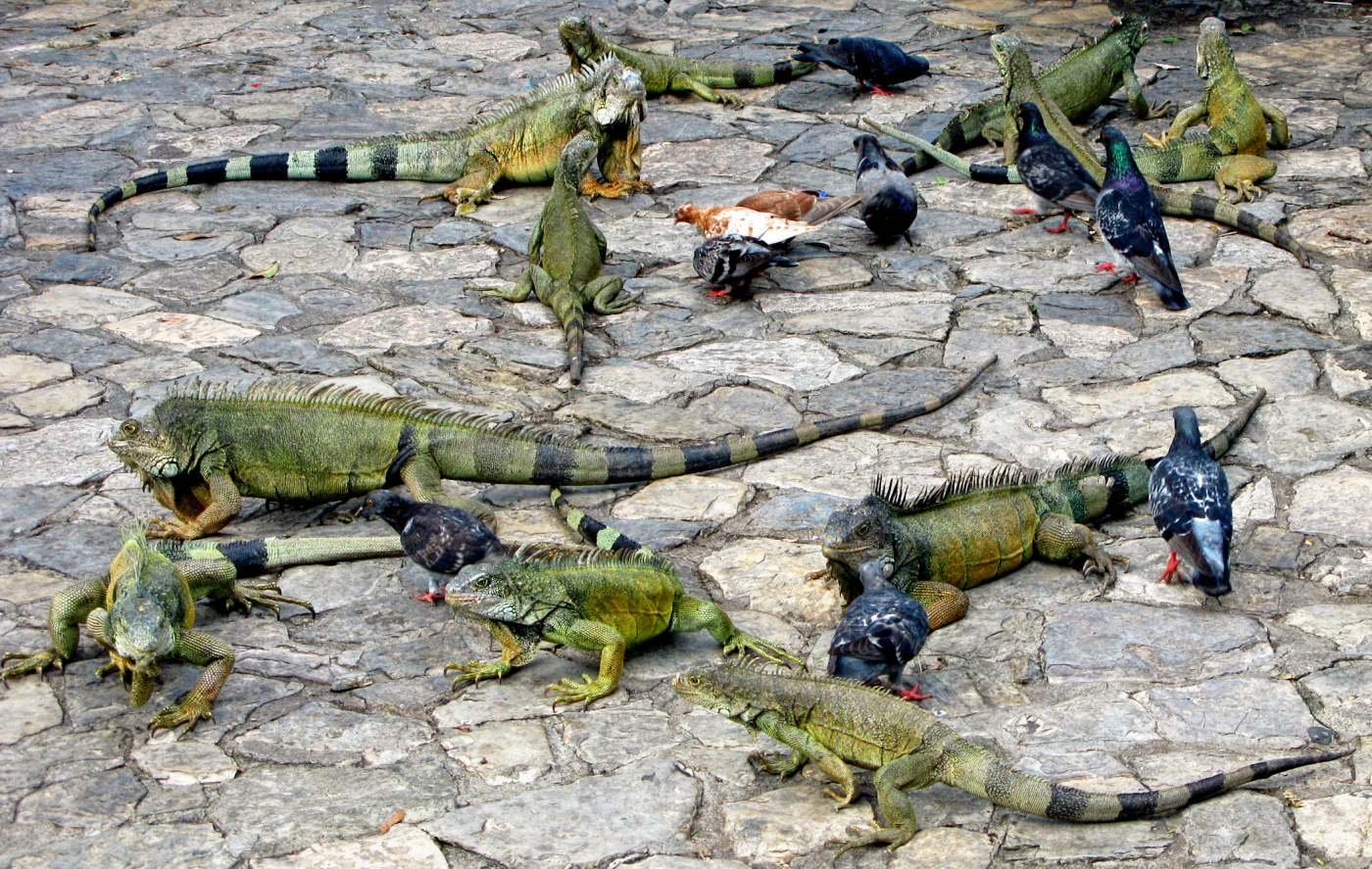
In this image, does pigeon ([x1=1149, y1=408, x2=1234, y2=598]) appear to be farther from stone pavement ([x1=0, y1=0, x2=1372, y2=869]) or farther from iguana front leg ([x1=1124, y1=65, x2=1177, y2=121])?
iguana front leg ([x1=1124, y1=65, x2=1177, y2=121])

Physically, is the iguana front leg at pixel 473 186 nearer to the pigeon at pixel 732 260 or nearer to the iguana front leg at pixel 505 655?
the pigeon at pixel 732 260

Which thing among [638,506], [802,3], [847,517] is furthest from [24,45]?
[847,517]

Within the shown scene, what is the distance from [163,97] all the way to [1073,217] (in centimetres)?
658

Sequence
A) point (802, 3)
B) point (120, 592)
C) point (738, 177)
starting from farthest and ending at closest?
point (802, 3) → point (738, 177) → point (120, 592)

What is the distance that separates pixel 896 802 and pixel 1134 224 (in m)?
4.40

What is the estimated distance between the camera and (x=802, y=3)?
12.7 meters

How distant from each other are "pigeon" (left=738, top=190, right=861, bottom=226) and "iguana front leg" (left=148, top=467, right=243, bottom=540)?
346 cm

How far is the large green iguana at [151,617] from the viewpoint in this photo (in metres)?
4.26

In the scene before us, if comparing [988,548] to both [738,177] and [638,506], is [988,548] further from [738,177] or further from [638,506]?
[738,177]

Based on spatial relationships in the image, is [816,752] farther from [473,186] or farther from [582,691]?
[473,186]

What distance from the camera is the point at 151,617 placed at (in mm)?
4242

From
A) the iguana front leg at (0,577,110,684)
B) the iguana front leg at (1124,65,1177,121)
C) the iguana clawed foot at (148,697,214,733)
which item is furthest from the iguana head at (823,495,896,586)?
the iguana front leg at (1124,65,1177,121)

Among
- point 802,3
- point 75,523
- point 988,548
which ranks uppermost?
point 802,3

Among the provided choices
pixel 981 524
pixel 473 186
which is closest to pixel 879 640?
pixel 981 524
